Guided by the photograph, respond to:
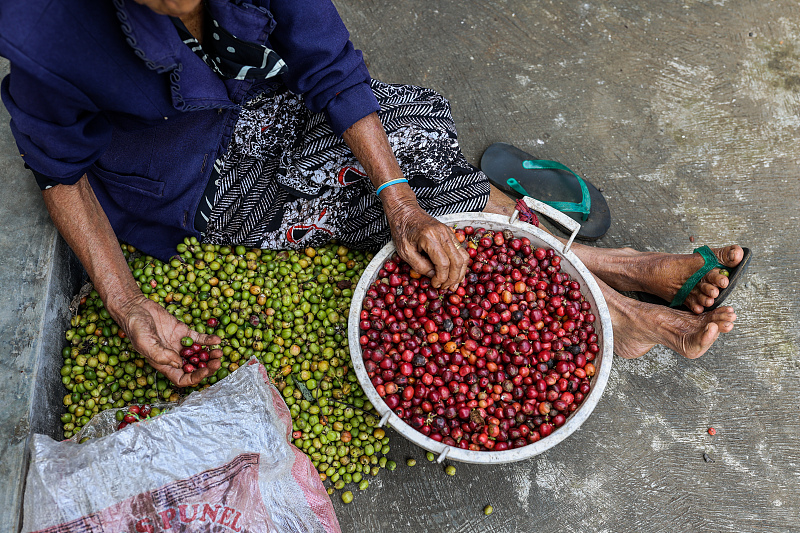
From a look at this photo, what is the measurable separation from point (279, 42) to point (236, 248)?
44.4 inches

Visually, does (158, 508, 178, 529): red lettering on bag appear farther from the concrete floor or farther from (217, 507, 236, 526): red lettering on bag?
the concrete floor

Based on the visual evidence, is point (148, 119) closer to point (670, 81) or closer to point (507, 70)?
point (507, 70)

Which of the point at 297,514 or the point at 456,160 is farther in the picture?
the point at 456,160

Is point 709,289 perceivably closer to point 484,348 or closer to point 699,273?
point 699,273

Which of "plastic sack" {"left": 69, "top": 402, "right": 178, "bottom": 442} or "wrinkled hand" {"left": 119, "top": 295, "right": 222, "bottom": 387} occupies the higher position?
"wrinkled hand" {"left": 119, "top": 295, "right": 222, "bottom": 387}

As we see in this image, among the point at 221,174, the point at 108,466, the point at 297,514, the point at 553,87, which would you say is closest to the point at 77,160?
the point at 221,174

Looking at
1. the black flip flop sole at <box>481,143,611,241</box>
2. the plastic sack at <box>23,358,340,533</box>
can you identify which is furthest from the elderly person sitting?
the black flip flop sole at <box>481,143,611,241</box>

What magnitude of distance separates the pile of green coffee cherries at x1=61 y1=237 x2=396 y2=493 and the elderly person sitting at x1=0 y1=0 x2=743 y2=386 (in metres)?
0.14

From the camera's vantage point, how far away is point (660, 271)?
288 centimetres

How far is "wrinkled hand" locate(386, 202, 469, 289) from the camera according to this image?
7.72ft

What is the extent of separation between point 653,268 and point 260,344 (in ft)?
7.05

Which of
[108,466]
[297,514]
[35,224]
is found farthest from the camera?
[35,224]

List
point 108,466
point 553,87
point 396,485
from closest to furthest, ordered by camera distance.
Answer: point 108,466, point 396,485, point 553,87

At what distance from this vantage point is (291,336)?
2.79 metres
